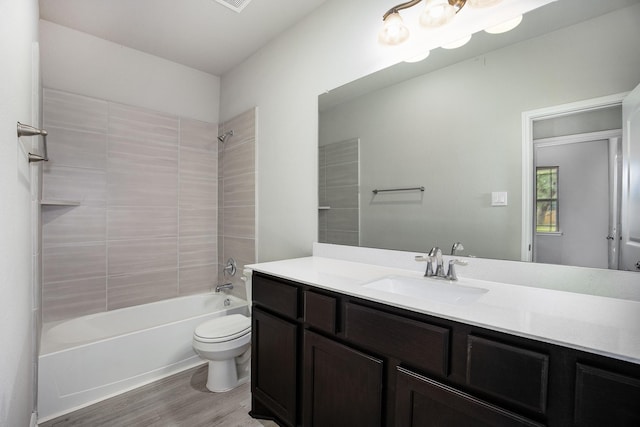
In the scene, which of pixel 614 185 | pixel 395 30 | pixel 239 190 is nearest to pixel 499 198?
pixel 614 185

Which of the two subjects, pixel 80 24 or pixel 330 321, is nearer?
pixel 330 321

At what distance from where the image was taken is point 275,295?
1.51 m

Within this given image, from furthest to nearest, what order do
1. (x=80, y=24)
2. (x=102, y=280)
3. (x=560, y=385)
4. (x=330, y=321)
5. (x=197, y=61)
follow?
1. (x=197, y=61)
2. (x=102, y=280)
3. (x=80, y=24)
4. (x=330, y=321)
5. (x=560, y=385)

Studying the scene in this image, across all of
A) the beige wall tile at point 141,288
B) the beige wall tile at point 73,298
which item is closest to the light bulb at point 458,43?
the beige wall tile at point 141,288

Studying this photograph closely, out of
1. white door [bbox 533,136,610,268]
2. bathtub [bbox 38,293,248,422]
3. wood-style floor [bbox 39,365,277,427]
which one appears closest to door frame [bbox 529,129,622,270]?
white door [bbox 533,136,610,268]

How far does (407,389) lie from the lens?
979mm

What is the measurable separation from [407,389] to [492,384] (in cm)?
29

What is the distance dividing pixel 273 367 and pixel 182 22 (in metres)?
2.55

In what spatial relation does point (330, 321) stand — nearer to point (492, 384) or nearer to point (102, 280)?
point (492, 384)

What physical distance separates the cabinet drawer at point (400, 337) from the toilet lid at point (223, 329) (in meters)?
1.14

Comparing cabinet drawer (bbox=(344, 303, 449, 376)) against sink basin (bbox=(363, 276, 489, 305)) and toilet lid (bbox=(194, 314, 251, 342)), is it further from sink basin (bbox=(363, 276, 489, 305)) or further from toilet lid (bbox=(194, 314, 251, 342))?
toilet lid (bbox=(194, 314, 251, 342))

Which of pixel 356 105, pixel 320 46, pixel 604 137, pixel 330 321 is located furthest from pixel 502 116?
pixel 320 46

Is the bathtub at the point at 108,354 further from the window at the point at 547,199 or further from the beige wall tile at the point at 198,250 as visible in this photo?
the window at the point at 547,199

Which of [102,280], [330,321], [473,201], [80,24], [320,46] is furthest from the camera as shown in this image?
[102,280]
